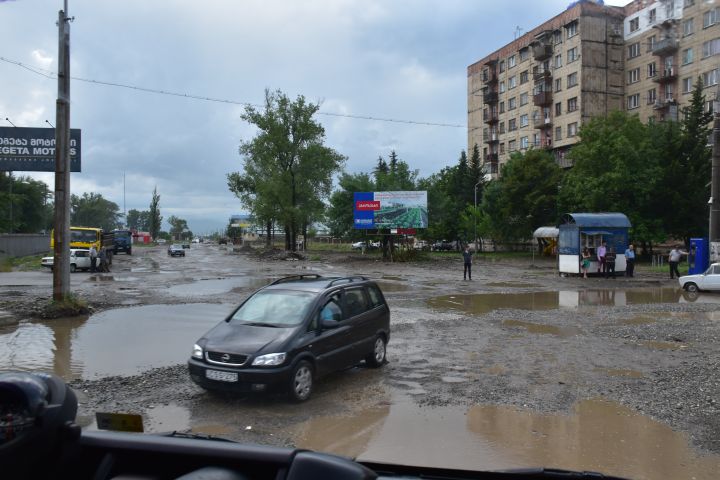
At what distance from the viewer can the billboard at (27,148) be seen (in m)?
16.6

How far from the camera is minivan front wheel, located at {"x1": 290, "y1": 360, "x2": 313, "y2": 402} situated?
7.12 meters

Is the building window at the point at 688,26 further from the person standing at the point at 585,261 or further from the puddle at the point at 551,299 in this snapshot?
the puddle at the point at 551,299

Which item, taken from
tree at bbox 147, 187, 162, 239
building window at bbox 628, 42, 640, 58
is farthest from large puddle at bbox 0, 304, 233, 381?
tree at bbox 147, 187, 162, 239

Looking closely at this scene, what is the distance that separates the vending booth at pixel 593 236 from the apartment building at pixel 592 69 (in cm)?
2459

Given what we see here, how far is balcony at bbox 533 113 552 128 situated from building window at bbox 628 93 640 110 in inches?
330

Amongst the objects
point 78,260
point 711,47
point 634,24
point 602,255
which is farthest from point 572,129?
point 78,260

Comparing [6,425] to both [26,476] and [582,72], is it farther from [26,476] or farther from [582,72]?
[582,72]

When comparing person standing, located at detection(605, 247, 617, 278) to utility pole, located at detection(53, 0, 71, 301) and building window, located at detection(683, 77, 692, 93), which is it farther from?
building window, located at detection(683, 77, 692, 93)

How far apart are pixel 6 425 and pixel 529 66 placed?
7381cm

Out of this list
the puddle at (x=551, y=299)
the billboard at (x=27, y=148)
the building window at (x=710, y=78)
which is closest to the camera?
the billboard at (x=27, y=148)

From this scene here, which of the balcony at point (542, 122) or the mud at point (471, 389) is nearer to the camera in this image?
the mud at point (471, 389)

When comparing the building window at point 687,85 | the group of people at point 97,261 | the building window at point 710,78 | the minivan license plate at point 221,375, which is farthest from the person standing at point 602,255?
the building window at point 687,85

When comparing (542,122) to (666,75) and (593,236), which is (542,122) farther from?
(593,236)

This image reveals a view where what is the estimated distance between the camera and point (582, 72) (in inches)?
2379
